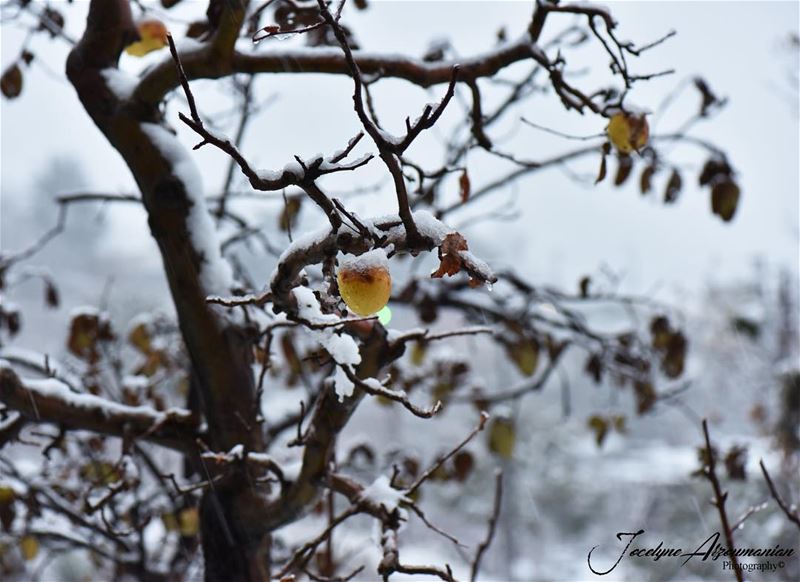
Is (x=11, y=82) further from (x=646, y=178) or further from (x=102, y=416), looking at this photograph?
(x=646, y=178)

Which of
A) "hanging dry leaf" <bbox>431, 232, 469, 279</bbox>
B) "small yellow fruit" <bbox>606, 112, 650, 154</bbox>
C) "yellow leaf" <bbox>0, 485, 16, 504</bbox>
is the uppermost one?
"small yellow fruit" <bbox>606, 112, 650, 154</bbox>

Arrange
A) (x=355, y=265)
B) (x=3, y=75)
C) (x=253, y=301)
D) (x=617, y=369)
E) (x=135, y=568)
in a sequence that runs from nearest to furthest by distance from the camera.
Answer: (x=355, y=265) < (x=253, y=301) < (x=3, y=75) < (x=135, y=568) < (x=617, y=369)

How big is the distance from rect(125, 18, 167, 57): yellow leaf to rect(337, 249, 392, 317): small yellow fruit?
1.27 meters

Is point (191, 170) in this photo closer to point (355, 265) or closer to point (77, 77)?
point (77, 77)

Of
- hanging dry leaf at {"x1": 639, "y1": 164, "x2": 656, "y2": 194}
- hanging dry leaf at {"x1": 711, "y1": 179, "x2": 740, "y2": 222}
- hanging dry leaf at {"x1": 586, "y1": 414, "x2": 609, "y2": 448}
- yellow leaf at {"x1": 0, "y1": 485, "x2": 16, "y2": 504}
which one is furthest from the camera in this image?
hanging dry leaf at {"x1": 586, "y1": 414, "x2": 609, "y2": 448}

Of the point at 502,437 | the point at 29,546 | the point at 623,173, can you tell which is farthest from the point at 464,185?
the point at 29,546

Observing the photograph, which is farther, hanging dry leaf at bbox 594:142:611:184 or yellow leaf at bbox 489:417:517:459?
yellow leaf at bbox 489:417:517:459

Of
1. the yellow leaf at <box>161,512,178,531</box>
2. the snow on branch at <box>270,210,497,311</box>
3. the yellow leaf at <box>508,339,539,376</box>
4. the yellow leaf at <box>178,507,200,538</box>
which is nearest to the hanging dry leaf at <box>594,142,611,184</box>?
the snow on branch at <box>270,210,497,311</box>

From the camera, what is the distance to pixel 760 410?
259 inches

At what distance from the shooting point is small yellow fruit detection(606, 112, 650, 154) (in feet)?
4.71

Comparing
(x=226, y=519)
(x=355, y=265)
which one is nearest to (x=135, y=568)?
(x=226, y=519)

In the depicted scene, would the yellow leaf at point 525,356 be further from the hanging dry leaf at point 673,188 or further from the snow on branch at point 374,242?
the snow on branch at point 374,242

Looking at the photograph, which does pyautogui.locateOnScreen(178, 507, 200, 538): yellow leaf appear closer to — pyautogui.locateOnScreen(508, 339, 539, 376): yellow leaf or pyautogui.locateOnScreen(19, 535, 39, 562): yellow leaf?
pyautogui.locateOnScreen(19, 535, 39, 562): yellow leaf

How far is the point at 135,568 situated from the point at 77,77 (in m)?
1.99
